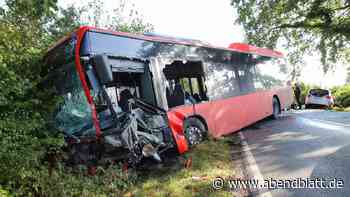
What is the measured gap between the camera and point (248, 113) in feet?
37.3

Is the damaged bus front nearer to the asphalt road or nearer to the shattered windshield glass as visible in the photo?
the shattered windshield glass

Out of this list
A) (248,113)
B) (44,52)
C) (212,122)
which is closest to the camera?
(44,52)

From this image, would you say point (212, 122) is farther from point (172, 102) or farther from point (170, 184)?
point (170, 184)

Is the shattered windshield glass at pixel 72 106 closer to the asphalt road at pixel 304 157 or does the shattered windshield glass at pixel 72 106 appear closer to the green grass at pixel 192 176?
the green grass at pixel 192 176

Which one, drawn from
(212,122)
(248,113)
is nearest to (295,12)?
(248,113)

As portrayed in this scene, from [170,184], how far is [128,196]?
743mm

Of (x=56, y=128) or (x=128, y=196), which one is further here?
(x=56, y=128)

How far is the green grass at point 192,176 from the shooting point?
15.8 feet

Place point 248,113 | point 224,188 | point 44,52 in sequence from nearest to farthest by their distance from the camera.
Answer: point 224,188
point 44,52
point 248,113

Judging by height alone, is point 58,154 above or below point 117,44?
below

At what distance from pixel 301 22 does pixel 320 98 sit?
575 cm

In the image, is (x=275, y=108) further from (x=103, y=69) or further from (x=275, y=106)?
(x=103, y=69)

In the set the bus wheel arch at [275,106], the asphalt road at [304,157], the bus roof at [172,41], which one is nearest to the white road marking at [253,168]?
the asphalt road at [304,157]

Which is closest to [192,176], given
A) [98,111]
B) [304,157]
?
[98,111]
